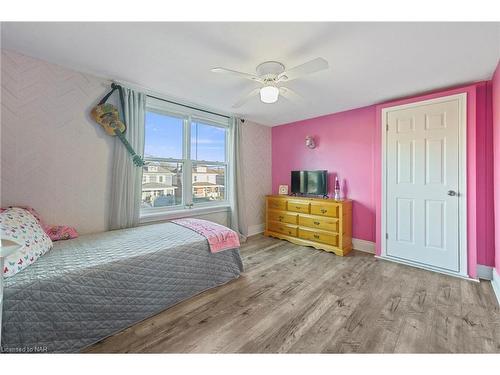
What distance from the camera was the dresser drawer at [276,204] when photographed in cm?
375

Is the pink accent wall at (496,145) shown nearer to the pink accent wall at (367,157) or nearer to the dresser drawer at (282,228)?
the pink accent wall at (367,157)

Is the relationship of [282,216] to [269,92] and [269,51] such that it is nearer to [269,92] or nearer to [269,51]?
[269,92]

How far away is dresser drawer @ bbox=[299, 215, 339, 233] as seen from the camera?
10.1ft

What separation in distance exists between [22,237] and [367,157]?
3849 mm

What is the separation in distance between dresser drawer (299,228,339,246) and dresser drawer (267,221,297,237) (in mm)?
136

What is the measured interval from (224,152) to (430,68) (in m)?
2.83

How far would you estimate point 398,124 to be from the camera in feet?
9.09

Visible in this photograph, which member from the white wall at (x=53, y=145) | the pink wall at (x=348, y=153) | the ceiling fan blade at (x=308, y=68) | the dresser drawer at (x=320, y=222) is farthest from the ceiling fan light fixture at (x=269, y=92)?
the dresser drawer at (x=320, y=222)

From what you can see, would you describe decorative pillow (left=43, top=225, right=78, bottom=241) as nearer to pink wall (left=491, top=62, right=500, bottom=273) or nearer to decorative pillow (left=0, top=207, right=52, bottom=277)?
decorative pillow (left=0, top=207, right=52, bottom=277)

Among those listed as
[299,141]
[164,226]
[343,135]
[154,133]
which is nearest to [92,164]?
[154,133]

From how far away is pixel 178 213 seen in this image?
2.98m

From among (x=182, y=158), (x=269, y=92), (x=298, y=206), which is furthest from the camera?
(x=298, y=206)

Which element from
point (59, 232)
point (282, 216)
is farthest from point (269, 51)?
point (282, 216)
